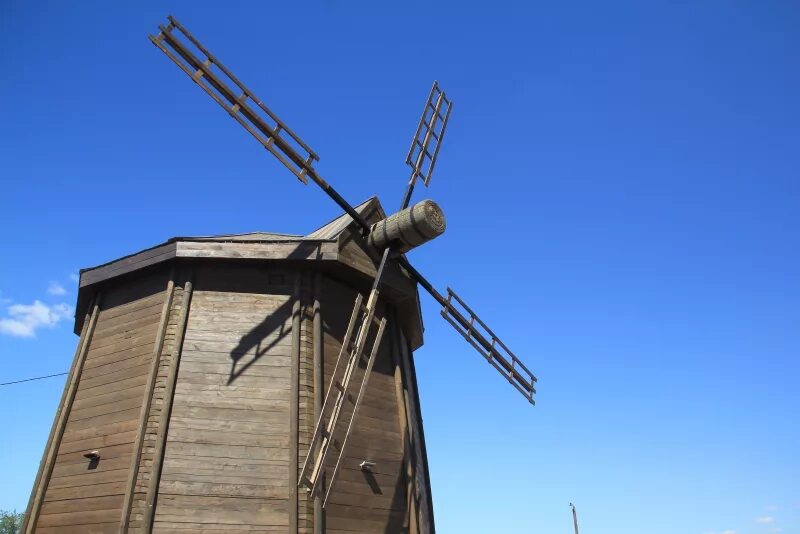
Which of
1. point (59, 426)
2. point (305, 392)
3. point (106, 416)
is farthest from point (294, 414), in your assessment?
point (59, 426)

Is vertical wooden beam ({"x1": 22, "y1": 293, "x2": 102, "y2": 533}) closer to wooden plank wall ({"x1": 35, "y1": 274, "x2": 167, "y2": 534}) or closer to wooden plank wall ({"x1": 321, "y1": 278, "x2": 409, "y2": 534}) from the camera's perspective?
wooden plank wall ({"x1": 35, "y1": 274, "x2": 167, "y2": 534})

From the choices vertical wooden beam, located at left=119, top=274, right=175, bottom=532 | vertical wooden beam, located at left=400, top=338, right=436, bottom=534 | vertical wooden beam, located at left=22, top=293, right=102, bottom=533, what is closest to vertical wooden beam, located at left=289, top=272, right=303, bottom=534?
vertical wooden beam, located at left=119, top=274, right=175, bottom=532

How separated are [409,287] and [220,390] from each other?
171 inches

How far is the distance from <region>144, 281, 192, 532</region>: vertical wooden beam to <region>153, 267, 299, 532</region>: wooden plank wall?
7 cm

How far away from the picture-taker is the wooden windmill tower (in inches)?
338

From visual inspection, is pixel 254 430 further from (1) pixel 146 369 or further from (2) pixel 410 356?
(2) pixel 410 356

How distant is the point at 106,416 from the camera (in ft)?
31.3

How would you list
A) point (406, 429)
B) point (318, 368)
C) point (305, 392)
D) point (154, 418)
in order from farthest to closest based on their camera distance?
point (406, 429)
point (318, 368)
point (305, 392)
point (154, 418)

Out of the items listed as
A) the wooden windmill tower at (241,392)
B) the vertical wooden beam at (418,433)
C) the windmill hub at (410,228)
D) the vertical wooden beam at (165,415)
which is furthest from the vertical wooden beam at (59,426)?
the vertical wooden beam at (418,433)

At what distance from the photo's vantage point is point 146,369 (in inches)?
374

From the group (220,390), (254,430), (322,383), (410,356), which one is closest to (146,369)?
(220,390)

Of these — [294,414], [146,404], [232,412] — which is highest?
[146,404]

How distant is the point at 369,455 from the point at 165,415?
133 inches

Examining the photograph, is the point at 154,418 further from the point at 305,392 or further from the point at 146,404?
the point at 305,392
